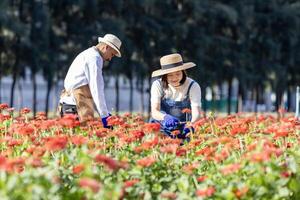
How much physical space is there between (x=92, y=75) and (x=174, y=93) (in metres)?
0.80

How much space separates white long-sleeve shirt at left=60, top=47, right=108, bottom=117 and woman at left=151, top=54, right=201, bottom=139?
0.49 meters

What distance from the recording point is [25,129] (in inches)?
197

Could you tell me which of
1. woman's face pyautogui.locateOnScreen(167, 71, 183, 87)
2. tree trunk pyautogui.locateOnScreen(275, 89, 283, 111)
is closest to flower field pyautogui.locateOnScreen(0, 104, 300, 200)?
woman's face pyautogui.locateOnScreen(167, 71, 183, 87)

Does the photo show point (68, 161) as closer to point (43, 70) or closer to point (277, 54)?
point (43, 70)

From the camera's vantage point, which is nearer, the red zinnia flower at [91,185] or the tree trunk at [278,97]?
the red zinnia flower at [91,185]

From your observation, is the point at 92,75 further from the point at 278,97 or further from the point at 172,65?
the point at 278,97

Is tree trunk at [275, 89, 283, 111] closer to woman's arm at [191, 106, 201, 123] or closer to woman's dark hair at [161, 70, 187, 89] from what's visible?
woman's dark hair at [161, 70, 187, 89]

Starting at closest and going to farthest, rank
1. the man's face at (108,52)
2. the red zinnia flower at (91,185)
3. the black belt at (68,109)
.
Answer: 1. the red zinnia flower at (91,185)
2. the man's face at (108,52)
3. the black belt at (68,109)

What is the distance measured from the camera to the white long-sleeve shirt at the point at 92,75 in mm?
7410

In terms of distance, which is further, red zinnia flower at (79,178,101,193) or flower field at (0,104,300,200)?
flower field at (0,104,300,200)

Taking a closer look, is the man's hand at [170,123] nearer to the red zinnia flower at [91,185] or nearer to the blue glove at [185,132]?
the blue glove at [185,132]

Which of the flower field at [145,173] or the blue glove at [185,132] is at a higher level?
the blue glove at [185,132]

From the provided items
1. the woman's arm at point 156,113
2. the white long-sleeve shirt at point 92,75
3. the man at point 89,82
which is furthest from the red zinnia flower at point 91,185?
the white long-sleeve shirt at point 92,75

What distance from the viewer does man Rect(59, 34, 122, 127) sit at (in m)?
7.42
